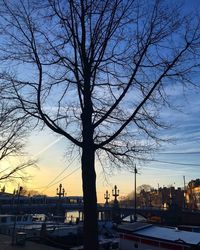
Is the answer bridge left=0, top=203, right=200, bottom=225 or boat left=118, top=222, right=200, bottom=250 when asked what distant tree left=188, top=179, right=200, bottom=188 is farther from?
boat left=118, top=222, right=200, bottom=250

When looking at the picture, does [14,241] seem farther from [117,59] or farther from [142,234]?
[117,59]

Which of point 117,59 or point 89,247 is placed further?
point 117,59

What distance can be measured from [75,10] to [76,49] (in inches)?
43.4

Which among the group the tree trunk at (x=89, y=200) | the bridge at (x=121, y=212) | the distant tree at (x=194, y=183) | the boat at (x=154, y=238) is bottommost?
the boat at (x=154, y=238)

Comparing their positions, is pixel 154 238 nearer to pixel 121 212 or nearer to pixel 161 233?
pixel 161 233

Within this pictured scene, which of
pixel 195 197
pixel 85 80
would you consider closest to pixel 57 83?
pixel 85 80

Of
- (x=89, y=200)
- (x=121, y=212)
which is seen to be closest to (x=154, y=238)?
(x=89, y=200)

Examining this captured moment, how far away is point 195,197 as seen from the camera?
174250 millimetres

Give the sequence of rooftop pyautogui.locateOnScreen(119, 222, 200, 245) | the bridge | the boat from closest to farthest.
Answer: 1. the boat
2. rooftop pyautogui.locateOnScreen(119, 222, 200, 245)
3. the bridge

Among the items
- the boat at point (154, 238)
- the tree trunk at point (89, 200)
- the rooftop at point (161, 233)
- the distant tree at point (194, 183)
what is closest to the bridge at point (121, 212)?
the rooftop at point (161, 233)

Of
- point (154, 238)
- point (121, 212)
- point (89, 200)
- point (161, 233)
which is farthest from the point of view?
point (121, 212)

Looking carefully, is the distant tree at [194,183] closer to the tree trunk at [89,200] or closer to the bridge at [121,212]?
the bridge at [121,212]

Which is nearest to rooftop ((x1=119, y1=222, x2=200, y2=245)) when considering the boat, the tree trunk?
the boat

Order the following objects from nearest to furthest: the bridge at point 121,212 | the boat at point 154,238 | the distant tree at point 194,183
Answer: the boat at point 154,238 → the bridge at point 121,212 → the distant tree at point 194,183
